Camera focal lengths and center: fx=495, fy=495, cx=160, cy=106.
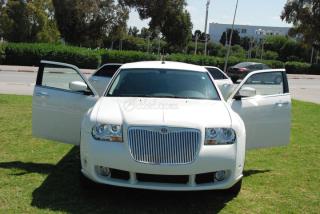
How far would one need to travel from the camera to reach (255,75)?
714 centimetres

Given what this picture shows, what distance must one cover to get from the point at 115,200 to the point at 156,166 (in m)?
0.81

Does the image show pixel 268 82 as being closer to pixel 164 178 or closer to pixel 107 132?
pixel 164 178

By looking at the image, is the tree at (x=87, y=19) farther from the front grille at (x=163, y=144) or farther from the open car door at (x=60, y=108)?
the front grille at (x=163, y=144)

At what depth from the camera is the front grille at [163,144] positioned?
491cm

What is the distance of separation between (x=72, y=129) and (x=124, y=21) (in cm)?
4515

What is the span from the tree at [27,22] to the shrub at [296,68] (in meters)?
25.5

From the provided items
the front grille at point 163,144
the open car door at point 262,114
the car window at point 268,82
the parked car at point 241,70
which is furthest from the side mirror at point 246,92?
the parked car at point 241,70

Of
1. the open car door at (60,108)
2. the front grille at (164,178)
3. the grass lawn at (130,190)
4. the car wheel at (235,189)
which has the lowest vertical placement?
the grass lawn at (130,190)

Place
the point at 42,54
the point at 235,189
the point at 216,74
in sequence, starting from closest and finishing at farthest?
the point at 235,189
the point at 216,74
the point at 42,54

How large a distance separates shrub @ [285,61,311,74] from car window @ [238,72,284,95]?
154 feet

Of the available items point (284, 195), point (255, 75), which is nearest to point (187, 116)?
point (284, 195)

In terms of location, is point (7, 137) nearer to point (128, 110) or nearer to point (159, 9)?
point (128, 110)

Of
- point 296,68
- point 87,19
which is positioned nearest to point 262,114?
point 87,19

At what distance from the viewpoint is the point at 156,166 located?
16.0ft
